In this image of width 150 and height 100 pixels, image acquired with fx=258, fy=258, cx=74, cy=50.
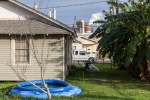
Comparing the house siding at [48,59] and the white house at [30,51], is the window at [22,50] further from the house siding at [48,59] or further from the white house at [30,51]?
the house siding at [48,59]

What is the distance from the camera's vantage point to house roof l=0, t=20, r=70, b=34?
1422 cm

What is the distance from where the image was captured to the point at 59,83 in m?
13.3

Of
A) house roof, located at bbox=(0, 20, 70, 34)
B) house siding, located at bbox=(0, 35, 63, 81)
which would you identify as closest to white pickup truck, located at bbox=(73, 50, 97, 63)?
house roof, located at bbox=(0, 20, 70, 34)

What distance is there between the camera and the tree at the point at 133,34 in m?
14.0

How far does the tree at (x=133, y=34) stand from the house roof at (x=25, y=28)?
10.7 ft

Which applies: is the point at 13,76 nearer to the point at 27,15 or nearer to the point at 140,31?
the point at 27,15

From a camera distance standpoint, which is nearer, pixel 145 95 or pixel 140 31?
pixel 145 95

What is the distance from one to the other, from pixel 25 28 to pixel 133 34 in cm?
642

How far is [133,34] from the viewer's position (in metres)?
15.6

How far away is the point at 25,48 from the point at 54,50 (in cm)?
169

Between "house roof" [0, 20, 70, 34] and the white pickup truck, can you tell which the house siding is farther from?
the white pickup truck

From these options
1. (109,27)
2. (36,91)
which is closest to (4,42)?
(36,91)

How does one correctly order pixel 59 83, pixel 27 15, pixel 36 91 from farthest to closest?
pixel 27 15
pixel 59 83
pixel 36 91

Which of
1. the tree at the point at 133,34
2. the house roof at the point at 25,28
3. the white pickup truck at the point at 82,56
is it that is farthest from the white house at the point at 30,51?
the white pickup truck at the point at 82,56
